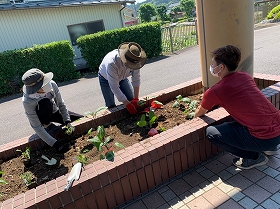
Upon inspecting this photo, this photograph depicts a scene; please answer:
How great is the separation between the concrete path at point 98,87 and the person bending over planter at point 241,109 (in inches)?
164

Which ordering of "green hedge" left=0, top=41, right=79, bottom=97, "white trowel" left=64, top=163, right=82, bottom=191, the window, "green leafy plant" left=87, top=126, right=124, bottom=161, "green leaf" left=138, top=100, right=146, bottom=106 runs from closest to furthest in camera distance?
"white trowel" left=64, top=163, right=82, bottom=191 → "green leafy plant" left=87, top=126, right=124, bottom=161 → "green leaf" left=138, top=100, right=146, bottom=106 → "green hedge" left=0, top=41, right=79, bottom=97 → the window

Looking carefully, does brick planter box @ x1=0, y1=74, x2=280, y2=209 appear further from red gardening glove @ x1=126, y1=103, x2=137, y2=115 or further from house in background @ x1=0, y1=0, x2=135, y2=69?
house in background @ x1=0, y1=0, x2=135, y2=69

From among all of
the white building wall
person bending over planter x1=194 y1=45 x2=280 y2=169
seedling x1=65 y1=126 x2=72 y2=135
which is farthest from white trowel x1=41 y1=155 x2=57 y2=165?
the white building wall

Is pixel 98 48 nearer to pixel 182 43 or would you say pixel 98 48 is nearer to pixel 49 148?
pixel 182 43

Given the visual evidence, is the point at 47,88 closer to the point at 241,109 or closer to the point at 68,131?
the point at 68,131

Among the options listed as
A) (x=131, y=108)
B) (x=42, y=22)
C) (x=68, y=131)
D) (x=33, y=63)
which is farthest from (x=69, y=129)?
(x=42, y=22)

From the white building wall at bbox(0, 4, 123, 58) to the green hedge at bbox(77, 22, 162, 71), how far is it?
7.83 ft

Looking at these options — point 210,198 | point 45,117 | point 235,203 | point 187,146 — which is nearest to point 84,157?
point 45,117

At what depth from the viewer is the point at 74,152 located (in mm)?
2889

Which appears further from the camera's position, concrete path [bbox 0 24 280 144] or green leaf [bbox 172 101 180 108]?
concrete path [bbox 0 24 280 144]

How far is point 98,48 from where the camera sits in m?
10.4

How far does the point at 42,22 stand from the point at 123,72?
9.89 meters

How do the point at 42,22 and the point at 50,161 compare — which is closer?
the point at 50,161

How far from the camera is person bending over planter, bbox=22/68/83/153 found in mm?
2750
